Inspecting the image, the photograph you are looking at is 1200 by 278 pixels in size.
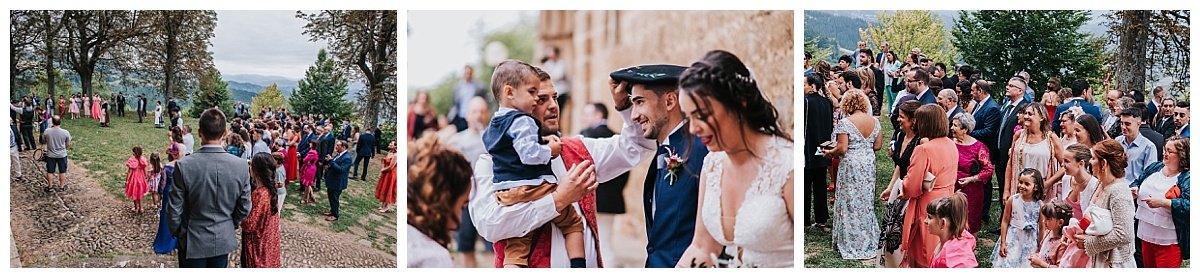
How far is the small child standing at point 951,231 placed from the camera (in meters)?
5.99

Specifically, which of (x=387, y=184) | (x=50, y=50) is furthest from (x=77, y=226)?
(x=387, y=184)

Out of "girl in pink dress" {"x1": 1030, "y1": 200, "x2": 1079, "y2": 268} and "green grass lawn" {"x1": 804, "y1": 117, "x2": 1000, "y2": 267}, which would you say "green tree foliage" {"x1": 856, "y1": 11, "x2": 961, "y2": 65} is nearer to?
"green grass lawn" {"x1": 804, "y1": 117, "x2": 1000, "y2": 267}

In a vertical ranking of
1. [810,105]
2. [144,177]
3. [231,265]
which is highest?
[810,105]

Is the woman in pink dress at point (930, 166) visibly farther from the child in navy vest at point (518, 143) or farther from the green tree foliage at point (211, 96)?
the green tree foliage at point (211, 96)

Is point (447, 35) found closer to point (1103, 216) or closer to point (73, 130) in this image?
point (73, 130)

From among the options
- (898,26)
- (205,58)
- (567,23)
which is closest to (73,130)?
(205,58)

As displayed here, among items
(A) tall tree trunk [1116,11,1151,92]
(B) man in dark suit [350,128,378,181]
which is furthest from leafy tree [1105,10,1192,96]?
(B) man in dark suit [350,128,378,181]

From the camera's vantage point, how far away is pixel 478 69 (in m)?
5.73

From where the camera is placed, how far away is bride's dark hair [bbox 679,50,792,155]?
5699 millimetres

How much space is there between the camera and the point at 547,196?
18.8 ft

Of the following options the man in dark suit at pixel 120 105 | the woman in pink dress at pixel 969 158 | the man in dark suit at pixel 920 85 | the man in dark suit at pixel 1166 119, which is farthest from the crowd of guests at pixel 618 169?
the man in dark suit at pixel 1166 119

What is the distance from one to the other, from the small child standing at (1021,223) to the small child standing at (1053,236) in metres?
0.04

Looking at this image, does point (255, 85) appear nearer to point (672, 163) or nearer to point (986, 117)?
point (672, 163)
